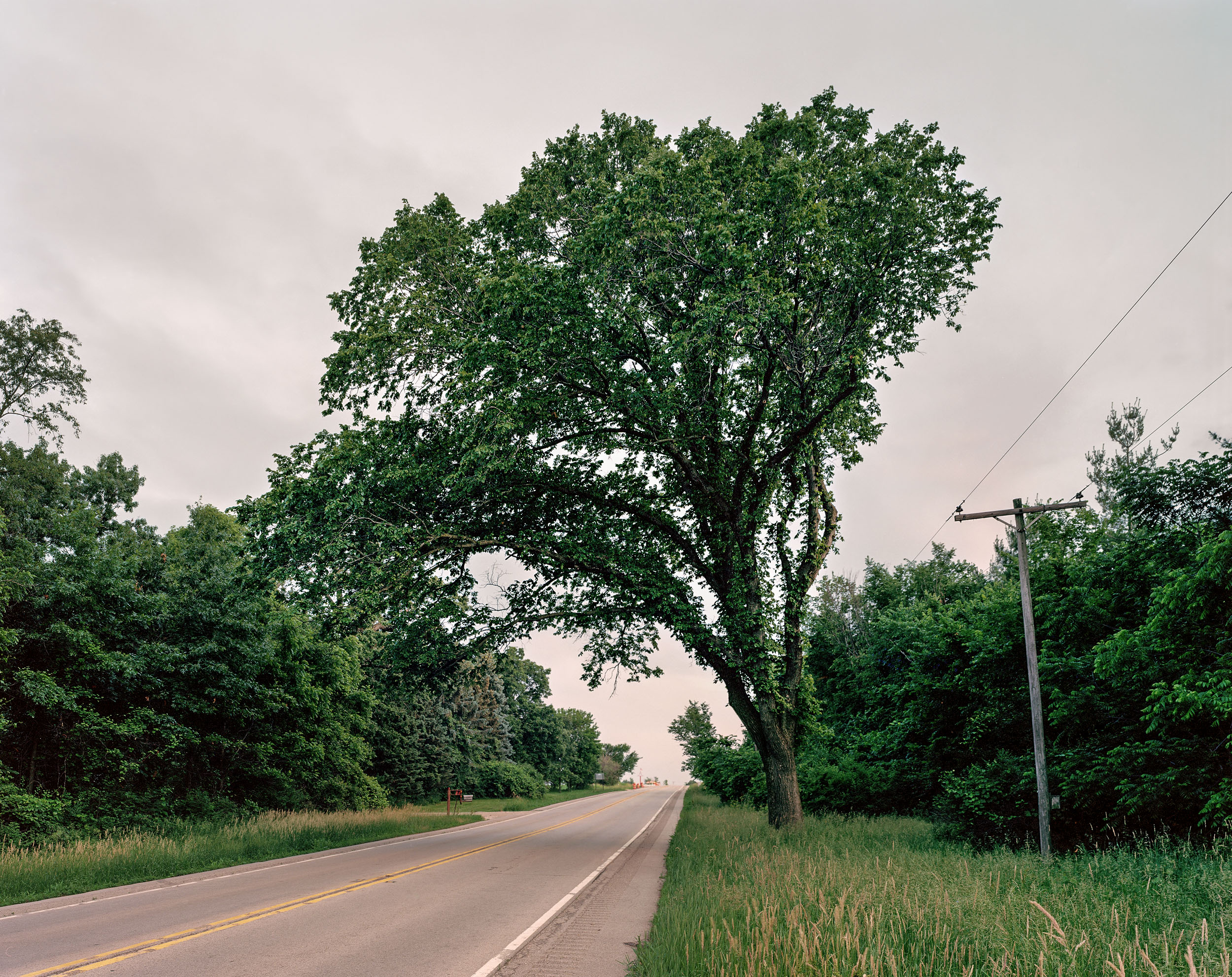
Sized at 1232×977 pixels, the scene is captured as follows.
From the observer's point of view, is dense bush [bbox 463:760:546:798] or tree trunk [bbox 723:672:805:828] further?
dense bush [bbox 463:760:546:798]

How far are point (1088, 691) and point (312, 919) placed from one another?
48.6 feet

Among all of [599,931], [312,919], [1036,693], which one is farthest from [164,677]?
[1036,693]

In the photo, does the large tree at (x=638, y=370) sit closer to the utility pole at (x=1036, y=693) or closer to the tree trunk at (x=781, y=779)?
the tree trunk at (x=781, y=779)

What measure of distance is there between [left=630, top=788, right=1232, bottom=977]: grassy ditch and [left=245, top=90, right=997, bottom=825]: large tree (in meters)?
6.57

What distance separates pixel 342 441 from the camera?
15062 millimetres

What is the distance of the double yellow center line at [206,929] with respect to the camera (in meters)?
6.56

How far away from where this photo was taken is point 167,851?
13.8 meters

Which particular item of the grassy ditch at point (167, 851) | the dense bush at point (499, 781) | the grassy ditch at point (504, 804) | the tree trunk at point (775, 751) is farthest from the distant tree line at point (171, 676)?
the dense bush at point (499, 781)

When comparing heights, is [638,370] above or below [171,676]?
above

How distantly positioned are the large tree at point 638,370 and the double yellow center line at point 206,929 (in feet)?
16.2

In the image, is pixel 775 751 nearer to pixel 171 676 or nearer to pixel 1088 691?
pixel 1088 691

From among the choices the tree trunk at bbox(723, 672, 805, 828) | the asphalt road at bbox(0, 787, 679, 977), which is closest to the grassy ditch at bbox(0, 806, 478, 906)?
the asphalt road at bbox(0, 787, 679, 977)

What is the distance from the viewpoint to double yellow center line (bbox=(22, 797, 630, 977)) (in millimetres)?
6559

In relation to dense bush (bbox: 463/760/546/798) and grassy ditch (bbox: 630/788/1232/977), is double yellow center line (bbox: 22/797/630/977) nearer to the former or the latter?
grassy ditch (bbox: 630/788/1232/977)
